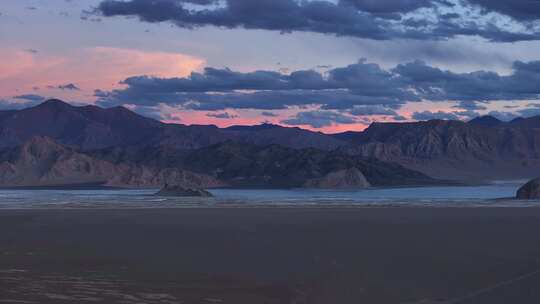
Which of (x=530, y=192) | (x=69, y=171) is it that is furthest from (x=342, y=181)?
(x=530, y=192)

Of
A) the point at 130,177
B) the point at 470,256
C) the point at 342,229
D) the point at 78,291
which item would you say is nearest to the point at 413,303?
the point at 78,291

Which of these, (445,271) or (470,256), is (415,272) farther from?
(470,256)

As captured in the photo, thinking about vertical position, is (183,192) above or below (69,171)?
below

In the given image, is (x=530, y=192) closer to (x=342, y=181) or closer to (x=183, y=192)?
(x=183, y=192)

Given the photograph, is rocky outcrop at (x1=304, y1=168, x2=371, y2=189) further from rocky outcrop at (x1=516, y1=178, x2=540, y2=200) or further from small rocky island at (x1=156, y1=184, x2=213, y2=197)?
rocky outcrop at (x1=516, y1=178, x2=540, y2=200)

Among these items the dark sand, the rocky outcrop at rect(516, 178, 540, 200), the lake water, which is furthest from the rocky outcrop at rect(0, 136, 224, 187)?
the dark sand

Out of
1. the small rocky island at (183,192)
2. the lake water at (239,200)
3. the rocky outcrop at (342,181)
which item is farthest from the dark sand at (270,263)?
the rocky outcrop at (342,181)
